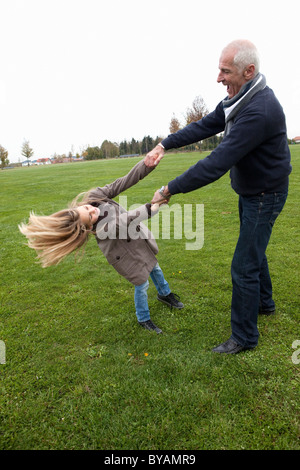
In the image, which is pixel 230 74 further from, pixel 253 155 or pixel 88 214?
pixel 88 214

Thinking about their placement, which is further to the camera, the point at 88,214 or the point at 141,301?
the point at 141,301

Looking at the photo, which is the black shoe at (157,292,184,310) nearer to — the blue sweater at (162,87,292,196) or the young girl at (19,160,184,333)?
the young girl at (19,160,184,333)

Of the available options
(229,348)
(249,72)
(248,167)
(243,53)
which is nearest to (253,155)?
(248,167)

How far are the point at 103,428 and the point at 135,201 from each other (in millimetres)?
9561

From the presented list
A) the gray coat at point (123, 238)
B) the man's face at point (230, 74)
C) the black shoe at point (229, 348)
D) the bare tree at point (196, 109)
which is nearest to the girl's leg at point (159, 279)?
the gray coat at point (123, 238)

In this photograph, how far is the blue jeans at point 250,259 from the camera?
114 inches

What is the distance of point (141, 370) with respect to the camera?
3014 mm

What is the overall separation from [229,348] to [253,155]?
77.5 inches

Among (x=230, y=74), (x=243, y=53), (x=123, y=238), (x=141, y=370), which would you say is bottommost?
(x=141, y=370)

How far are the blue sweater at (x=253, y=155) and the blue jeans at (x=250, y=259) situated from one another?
0.13 meters

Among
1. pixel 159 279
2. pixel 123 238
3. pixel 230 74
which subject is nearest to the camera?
pixel 230 74

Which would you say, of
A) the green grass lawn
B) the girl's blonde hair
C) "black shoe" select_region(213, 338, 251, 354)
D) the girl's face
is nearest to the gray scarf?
the girl's face

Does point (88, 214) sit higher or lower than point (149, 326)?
higher

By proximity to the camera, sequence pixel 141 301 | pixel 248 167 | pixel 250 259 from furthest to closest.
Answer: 1. pixel 141 301
2. pixel 250 259
3. pixel 248 167
